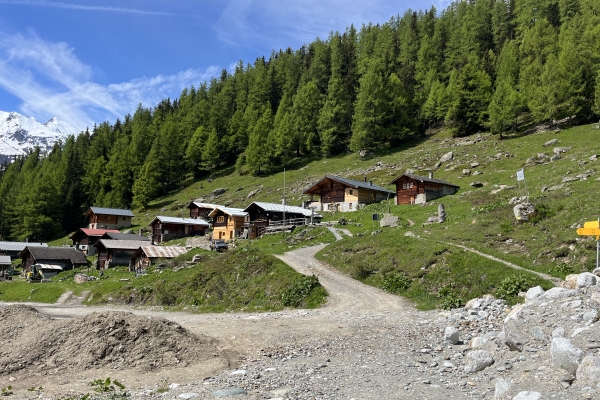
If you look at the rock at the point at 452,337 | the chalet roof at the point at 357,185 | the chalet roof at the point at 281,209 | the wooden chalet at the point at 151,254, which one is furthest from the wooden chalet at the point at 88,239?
the rock at the point at 452,337

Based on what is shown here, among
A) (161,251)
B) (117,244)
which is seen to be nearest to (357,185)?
(161,251)

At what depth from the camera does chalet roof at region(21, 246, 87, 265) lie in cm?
6819

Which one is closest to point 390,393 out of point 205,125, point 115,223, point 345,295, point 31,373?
point 31,373

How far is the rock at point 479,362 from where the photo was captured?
10.9 m

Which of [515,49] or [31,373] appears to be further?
[515,49]

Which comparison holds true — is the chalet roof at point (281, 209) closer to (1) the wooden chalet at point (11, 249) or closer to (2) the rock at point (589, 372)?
Answer: (1) the wooden chalet at point (11, 249)

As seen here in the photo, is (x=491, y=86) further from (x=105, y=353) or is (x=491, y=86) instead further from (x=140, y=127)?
(x=140, y=127)

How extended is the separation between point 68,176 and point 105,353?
140053mm

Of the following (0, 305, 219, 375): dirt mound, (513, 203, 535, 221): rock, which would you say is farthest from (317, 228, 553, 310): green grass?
(0, 305, 219, 375): dirt mound

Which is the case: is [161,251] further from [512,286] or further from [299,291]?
[512,286]

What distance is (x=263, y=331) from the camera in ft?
60.4

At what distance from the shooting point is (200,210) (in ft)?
291

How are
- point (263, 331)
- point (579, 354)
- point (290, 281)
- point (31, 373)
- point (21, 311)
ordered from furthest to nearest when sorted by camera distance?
point (290, 281), point (21, 311), point (263, 331), point (31, 373), point (579, 354)

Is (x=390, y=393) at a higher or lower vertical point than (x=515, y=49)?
lower
